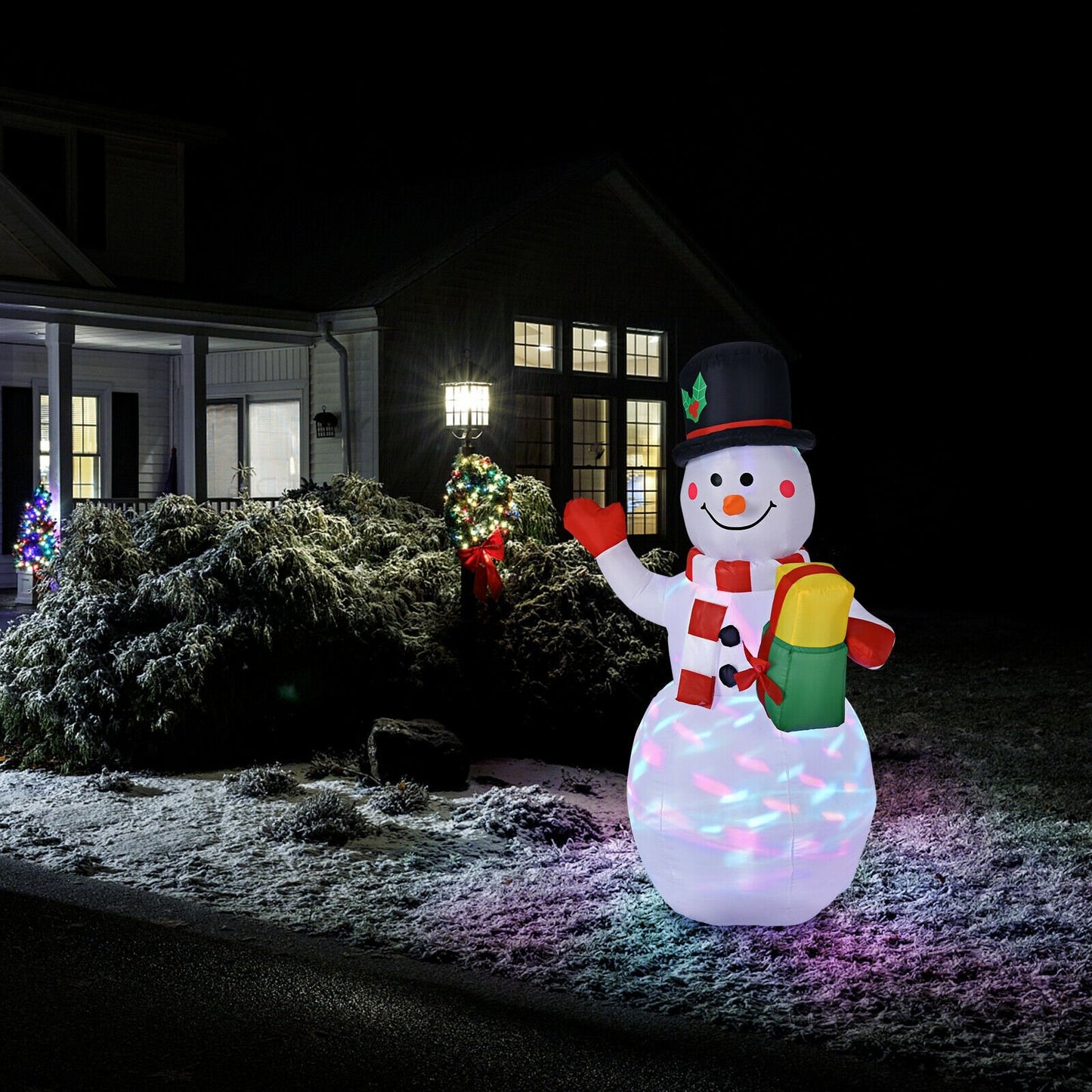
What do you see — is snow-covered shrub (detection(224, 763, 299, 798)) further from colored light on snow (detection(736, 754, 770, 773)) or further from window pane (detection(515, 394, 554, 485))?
window pane (detection(515, 394, 554, 485))

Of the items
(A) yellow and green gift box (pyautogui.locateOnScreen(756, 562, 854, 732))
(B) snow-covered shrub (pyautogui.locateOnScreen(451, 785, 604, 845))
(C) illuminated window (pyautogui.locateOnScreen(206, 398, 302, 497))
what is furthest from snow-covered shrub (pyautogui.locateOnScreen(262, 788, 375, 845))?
(C) illuminated window (pyautogui.locateOnScreen(206, 398, 302, 497))

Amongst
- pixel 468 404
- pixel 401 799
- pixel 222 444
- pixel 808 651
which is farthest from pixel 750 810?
pixel 222 444

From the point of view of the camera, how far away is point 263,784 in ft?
26.3

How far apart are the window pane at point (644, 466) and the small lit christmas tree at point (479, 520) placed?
935 cm

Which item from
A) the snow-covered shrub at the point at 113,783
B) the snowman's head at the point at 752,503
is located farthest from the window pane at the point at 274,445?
the snowman's head at the point at 752,503

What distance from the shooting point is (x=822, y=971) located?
5223 mm

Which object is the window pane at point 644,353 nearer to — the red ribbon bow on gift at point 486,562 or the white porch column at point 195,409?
the white porch column at point 195,409

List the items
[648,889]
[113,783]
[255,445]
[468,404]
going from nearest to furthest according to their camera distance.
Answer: [648,889] → [113,783] → [468,404] → [255,445]

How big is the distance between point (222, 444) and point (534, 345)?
4571 millimetres

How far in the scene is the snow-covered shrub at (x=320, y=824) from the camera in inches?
277

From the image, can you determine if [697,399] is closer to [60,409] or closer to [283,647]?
[283,647]

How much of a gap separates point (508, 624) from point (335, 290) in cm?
881

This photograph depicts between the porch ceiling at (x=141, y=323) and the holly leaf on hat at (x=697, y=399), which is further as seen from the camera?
the porch ceiling at (x=141, y=323)

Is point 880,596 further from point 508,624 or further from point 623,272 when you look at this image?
point 508,624
